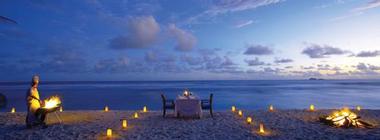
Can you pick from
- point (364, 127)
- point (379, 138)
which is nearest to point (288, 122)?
point (364, 127)

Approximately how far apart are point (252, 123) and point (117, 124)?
4.78 meters

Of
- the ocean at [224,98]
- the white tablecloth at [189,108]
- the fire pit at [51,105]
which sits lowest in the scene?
the ocean at [224,98]

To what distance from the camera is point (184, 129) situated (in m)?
8.93

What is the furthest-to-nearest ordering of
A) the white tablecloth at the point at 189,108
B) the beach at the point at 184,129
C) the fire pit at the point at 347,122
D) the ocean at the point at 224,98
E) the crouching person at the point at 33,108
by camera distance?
the ocean at the point at 224,98 → the white tablecloth at the point at 189,108 → the fire pit at the point at 347,122 → the crouching person at the point at 33,108 → the beach at the point at 184,129

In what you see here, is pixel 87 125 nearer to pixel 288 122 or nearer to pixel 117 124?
pixel 117 124

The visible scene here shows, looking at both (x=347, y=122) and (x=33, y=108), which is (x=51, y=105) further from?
(x=347, y=122)

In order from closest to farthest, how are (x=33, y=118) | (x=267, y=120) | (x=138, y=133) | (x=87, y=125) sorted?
(x=138, y=133) < (x=33, y=118) < (x=87, y=125) < (x=267, y=120)

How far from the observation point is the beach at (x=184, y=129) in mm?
7916

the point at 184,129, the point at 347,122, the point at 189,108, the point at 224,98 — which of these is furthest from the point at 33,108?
the point at 224,98

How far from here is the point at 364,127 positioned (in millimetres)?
9172

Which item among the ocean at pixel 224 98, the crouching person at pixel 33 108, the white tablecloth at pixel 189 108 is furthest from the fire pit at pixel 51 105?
the ocean at pixel 224 98

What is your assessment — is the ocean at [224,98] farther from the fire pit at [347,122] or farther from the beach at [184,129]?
the fire pit at [347,122]

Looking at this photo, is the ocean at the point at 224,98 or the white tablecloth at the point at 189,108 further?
the ocean at the point at 224,98

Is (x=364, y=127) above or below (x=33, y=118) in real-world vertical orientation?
below
